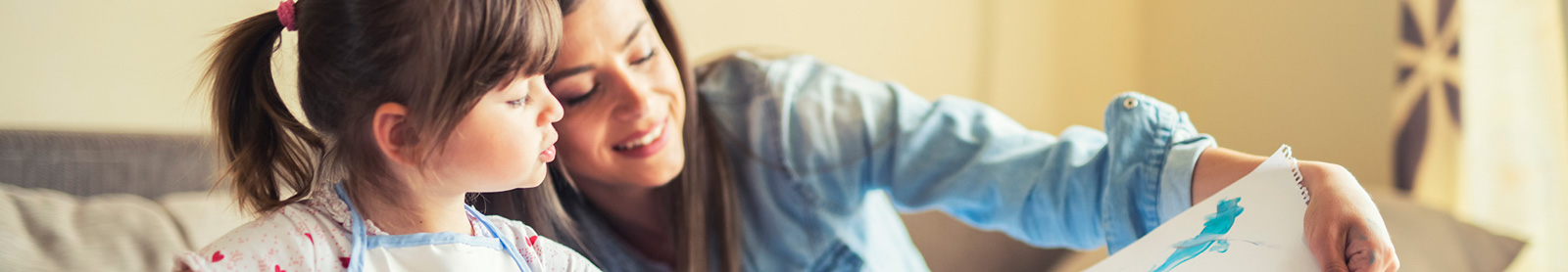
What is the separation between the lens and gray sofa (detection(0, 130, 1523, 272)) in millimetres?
549

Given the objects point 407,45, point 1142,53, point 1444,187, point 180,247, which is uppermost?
point 407,45

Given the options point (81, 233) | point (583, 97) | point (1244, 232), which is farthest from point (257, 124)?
point (1244, 232)

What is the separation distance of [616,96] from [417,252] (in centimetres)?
20

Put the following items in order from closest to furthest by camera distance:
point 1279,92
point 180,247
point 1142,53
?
point 180,247
point 1279,92
point 1142,53

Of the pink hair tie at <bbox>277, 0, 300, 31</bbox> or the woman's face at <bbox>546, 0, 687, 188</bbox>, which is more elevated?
the pink hair tie at <bbox>277, 0, 300, 31</bbox>

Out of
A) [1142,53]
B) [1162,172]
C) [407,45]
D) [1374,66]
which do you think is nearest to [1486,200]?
[1374,66]

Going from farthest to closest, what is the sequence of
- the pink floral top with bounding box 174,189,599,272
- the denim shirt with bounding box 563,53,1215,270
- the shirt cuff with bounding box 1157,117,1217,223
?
the denim shirt with bounding box 563,53,1215,270 < the shirt cuff with bounding box 1157,117,1217,223 < the pink floral top with bounding box 174,189,599,272

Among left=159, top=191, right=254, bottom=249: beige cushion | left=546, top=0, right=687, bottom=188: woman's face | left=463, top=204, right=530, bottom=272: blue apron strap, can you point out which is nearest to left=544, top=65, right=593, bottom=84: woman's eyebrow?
left=546, top=0, right=687, bottom=188: woman's face

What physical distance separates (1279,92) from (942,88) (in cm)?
56

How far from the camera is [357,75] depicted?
1.09ft

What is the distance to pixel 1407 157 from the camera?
143cm

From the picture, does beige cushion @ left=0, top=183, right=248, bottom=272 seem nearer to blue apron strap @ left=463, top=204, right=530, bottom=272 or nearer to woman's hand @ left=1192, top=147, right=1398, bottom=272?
blue apron strap @ left=463, top=204, right=530, bottom=272

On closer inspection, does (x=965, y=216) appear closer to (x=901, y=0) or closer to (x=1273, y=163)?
(x=1273, y=163)

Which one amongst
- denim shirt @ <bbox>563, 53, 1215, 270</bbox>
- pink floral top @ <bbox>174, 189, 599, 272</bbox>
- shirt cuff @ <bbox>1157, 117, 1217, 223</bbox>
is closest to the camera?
pink floral top @ <bbox>174, 189, 599, 272</bbox>
